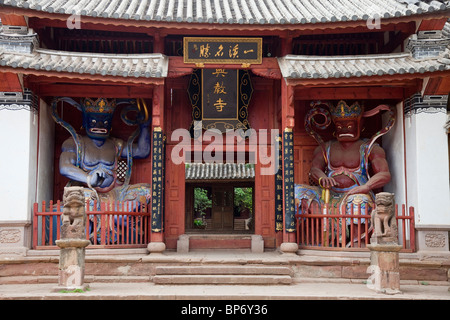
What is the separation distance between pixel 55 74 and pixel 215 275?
4.46 m

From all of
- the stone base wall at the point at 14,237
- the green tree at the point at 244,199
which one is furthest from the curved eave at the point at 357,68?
the green tree at the point at 244,199

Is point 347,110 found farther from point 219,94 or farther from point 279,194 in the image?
point 219,94

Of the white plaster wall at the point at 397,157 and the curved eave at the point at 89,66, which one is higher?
the curved eave at the point at 89,66

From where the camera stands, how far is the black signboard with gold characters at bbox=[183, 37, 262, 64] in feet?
34.7

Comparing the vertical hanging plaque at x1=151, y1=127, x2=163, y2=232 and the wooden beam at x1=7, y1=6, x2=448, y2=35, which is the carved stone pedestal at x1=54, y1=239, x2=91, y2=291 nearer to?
the vertical hanging plaque at x1=151, y1=127, x2=163, y2=232

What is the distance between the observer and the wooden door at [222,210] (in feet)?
74.3

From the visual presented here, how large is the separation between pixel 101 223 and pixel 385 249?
488 centimetres

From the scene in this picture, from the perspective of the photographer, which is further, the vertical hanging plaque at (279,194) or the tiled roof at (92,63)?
the vertical hanging plaque at (279,194)

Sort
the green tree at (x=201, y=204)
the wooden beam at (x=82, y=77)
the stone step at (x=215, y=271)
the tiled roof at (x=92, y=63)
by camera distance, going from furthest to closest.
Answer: the green tree at (x=201, y=204)
the tiled roof at (x=92, y=63)
the wooden beam at (x=82, y=77)
the stone step at (x=215, y=271)

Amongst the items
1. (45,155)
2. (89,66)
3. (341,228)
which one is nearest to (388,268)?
(341,228)

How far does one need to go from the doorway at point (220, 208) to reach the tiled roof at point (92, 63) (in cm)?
1015

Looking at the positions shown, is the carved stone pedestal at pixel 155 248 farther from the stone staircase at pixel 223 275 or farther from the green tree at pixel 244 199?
the green tree at pixel 244 199

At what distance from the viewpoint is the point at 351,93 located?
10.8 m

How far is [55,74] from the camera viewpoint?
959cm
